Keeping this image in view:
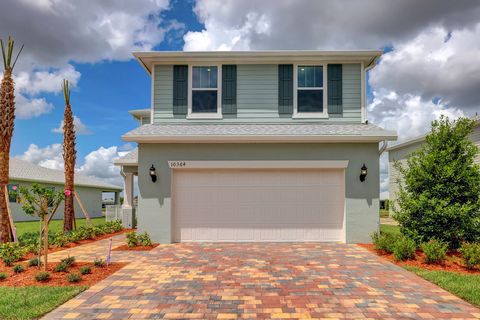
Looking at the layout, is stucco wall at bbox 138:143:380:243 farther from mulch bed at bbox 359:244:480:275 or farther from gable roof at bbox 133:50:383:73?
gable roof at bbox 133:50:383:73

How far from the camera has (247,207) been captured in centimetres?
965

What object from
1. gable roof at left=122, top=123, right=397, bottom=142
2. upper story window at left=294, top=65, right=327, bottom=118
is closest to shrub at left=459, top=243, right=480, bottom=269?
gable roof at left=122, top=123, right=397, bottom=142

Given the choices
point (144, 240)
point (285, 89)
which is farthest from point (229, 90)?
point (144, 240)

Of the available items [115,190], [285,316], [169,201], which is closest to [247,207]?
[169,201]

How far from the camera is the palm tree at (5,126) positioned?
9.30 metres

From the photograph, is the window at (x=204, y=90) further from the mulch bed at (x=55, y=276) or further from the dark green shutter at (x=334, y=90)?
the mulch bed at (x=55, y=276)

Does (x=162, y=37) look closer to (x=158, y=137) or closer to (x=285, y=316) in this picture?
(x=158, y=137)

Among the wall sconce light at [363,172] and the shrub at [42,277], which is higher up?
the wall sconce light at [363,172]

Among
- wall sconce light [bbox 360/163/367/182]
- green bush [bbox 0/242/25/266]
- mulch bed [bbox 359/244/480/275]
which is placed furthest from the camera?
wall sconce light [bbox 360/163/367/182]

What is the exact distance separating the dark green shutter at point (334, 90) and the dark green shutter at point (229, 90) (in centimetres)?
324

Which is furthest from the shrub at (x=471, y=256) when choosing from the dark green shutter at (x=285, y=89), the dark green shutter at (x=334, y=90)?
the dark green shutter at (x=285, y=89)

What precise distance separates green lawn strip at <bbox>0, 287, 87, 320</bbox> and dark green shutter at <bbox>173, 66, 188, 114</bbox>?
6.43 meters

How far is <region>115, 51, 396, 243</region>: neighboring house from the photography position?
939 cm

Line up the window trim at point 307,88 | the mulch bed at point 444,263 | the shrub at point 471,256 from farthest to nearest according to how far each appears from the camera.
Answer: the window trim at point 307,88
the mulch bed at point 444,263
the shrub at point 471,256
